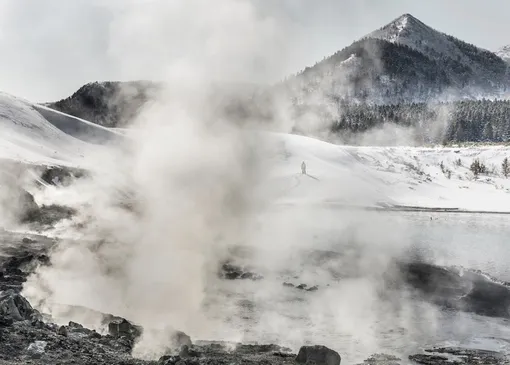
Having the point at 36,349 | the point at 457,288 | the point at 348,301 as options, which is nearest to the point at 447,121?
the point at 457,288

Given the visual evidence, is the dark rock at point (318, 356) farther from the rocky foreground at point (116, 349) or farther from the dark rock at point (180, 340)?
the dark rock at point (180, 340)

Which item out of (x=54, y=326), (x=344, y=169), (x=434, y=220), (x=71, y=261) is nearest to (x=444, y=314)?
(x=54, y=326)

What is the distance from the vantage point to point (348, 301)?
2155 cm

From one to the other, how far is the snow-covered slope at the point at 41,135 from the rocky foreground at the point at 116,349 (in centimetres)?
3585

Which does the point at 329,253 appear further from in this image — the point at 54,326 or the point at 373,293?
the point at 54,326

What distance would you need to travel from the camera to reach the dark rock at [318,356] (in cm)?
1300

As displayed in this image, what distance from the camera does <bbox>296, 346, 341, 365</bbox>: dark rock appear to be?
13000 mm

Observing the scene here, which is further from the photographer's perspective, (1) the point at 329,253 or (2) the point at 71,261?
(1) the point at 329,253

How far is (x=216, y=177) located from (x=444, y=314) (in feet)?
34.5

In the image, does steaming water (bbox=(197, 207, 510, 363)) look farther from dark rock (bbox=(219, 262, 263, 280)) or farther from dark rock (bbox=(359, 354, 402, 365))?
dark rock (bbox=(219, 262, 263, 280))

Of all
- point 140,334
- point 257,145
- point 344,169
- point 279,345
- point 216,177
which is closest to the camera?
point 140,334

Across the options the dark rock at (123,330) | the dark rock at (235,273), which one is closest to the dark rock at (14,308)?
the dark rock at (123,330)

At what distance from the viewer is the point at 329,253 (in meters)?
33.5

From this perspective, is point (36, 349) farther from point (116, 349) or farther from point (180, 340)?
point (180, 340)
